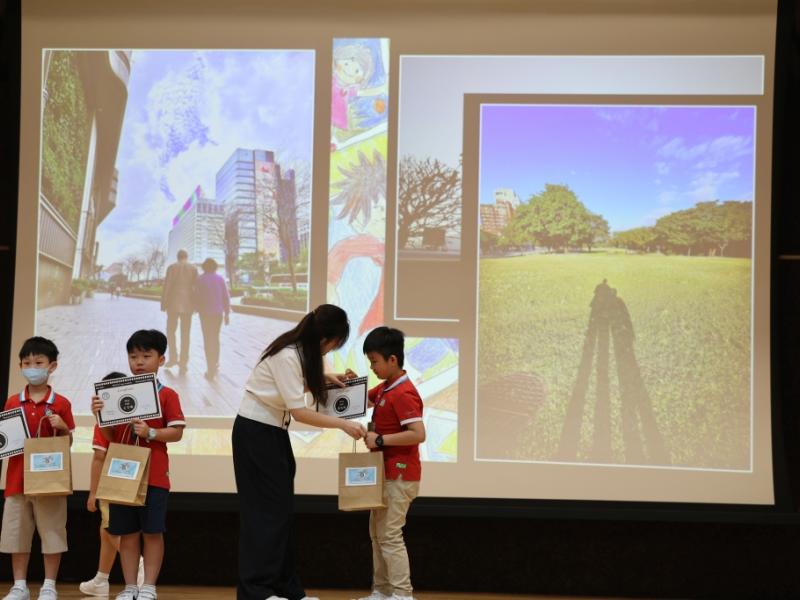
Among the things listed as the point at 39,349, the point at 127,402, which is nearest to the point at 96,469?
the point at 127,402

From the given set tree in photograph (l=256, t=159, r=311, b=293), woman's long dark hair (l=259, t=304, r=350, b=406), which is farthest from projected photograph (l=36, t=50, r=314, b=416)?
woman's long dark hair (l=259, t=304, r=350, b=406)

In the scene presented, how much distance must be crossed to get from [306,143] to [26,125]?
1501 millimetres

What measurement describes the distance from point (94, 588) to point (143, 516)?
776 mm

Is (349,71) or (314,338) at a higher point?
(349,71)

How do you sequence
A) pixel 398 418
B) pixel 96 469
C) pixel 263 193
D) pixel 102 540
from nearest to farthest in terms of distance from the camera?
1. pixel 398 418
2. pixel 96 469
3. pixel 102 540
4. pixel 263 193

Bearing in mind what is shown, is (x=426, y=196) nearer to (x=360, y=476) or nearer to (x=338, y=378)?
(x=338, y=378)

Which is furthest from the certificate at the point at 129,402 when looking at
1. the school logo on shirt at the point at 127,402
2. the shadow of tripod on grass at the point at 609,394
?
the shadow of tripod on grass at the point at 609,394

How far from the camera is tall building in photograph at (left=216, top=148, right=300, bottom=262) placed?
436 centimetres

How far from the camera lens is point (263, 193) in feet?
14.3

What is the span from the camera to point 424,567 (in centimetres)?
428

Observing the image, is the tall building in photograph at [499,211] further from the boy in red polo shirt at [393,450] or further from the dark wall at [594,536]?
the dark wall at [594,536]

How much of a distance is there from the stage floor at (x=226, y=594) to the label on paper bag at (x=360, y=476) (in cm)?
100

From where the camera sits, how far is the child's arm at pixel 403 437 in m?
3.39

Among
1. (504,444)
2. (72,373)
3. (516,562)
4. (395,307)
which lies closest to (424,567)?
(516,562)
